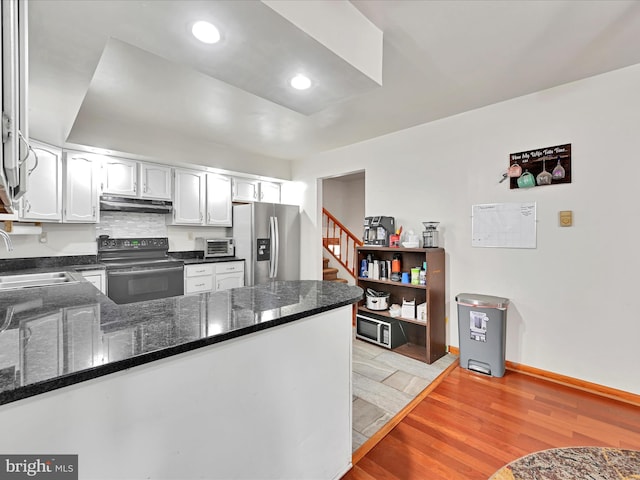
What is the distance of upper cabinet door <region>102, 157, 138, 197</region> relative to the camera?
134 inches

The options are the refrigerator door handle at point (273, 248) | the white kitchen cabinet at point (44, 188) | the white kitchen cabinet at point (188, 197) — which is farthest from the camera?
the refrigerator door handle at point (273, 248)

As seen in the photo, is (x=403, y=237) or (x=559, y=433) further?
(x=403, y=237)

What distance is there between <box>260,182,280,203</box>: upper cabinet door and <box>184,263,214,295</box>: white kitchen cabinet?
4.83ft

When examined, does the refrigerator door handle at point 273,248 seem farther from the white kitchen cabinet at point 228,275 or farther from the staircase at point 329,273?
the staircase at point 329,273

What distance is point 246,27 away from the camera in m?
1.29

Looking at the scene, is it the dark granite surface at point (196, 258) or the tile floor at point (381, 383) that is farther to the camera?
the dark granite surface at point (196, 258)

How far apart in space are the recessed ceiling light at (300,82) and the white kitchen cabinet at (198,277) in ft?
9.24

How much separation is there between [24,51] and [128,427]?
1196 millimetres

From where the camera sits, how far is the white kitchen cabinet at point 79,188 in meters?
3.11

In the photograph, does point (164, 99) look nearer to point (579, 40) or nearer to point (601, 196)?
point (579, 40)

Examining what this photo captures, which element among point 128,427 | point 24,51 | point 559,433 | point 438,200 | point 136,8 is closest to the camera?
point 128,427

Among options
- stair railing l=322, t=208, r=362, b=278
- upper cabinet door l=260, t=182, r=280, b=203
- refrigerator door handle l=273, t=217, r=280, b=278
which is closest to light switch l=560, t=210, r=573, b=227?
stair railing l=322, t=208, r=362, b=278

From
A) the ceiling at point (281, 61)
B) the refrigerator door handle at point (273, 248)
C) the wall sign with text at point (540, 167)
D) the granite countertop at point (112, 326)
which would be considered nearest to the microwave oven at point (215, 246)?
the refrigerator door handle at point (273, 248)

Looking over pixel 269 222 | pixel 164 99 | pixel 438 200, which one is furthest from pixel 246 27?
pixel 269 222
